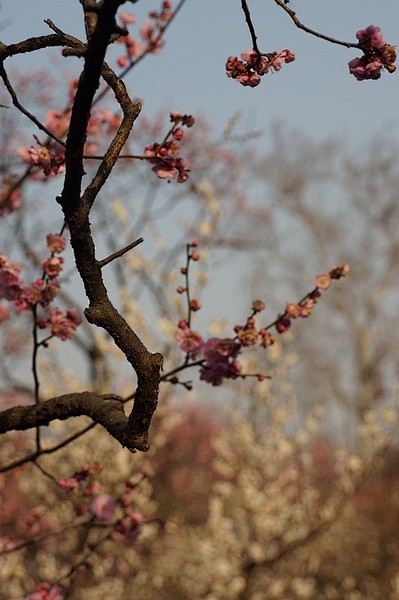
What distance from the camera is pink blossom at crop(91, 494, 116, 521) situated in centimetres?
280

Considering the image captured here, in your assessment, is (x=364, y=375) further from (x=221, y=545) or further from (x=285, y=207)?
(x=221, y=545)

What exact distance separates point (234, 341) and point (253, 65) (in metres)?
0.86

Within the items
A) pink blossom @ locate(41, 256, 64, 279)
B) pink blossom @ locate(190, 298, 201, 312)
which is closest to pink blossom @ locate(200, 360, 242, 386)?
pink blossom @ locate(190, 298, 201, 312)

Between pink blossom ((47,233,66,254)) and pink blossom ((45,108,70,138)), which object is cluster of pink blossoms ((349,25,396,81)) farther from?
pink blossom ((45,108,70,138))

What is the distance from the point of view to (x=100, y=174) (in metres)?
1.51

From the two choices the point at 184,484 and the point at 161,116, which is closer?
the point at 161,116

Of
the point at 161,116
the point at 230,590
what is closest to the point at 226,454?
the point at 230,590

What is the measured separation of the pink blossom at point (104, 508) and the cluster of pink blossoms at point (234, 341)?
0.76 meters

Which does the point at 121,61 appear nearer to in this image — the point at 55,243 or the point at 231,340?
the point at 55,243

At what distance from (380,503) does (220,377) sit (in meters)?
11.3

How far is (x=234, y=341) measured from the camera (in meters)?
2.27

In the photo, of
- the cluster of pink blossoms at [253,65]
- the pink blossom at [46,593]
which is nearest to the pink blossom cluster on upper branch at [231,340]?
the cluster of pink blossoms at [253,65]

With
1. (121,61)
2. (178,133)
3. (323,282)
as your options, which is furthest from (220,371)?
(121,61)

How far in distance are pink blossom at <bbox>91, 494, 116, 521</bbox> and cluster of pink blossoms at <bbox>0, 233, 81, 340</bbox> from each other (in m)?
0.73
